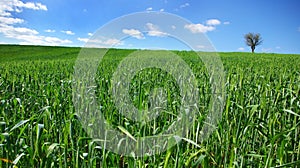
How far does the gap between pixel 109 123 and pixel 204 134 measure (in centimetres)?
97

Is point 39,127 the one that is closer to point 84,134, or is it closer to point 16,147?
point 16,147

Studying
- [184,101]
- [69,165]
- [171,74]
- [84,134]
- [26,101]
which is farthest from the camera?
[171,74]

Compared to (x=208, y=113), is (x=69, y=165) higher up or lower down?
lower down

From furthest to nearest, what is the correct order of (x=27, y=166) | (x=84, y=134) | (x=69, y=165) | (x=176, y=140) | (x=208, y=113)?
(x=208, y=113) < (x=84, y=134) < (x=69, y=165) < (x=27, y=166) < (x=176, y=140)

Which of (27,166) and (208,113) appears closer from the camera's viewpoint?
(27,166)

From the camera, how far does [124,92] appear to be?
4.44 m

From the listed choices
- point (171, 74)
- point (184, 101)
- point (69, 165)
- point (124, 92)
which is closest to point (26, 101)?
point (124, 92)

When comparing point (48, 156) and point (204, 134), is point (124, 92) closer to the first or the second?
point (204, 134)

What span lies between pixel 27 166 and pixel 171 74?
4.37 m

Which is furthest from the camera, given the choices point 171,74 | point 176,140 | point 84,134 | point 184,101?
point 171,74

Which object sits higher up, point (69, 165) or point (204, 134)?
point (204, 134)

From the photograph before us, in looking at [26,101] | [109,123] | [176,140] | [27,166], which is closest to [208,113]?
[109,123]

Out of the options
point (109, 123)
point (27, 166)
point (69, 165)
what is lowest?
point (69, 165)

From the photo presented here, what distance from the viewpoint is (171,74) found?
6.22 metres
